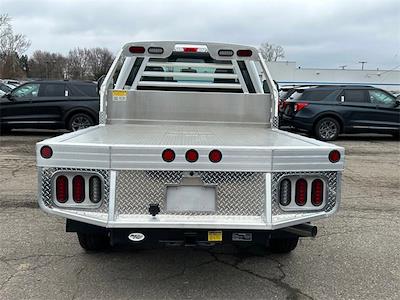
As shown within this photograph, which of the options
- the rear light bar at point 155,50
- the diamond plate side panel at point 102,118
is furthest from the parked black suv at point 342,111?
the diamond plate side panel at point 102,118

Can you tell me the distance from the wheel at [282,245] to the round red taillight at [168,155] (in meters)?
1.74

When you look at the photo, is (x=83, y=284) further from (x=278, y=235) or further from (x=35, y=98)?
(x=35, y=98)

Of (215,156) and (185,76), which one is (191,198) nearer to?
(215,156)

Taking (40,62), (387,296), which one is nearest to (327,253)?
(387,296)

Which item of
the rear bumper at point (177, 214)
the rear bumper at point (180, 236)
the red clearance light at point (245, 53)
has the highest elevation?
the red clearance light at point (245, 53)

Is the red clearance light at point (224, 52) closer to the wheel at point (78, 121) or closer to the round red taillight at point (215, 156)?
the round red taillight at point (215, 156)

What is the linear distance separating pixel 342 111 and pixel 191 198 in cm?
1157

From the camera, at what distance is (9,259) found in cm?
440

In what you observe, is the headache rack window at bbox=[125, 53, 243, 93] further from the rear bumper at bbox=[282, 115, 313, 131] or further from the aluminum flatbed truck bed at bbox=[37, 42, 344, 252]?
the rear bumper at bbox=[282, 115, 313, 131]

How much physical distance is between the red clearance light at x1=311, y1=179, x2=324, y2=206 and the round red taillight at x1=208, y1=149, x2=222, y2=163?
2.40 feet

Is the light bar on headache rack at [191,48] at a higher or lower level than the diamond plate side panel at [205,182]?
higher

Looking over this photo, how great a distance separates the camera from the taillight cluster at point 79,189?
3.32 meters

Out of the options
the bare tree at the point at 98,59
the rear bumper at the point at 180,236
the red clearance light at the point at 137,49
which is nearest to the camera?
the rear bumper at the point at 180,236

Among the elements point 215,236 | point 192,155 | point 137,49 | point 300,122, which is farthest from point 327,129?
point 192,155
